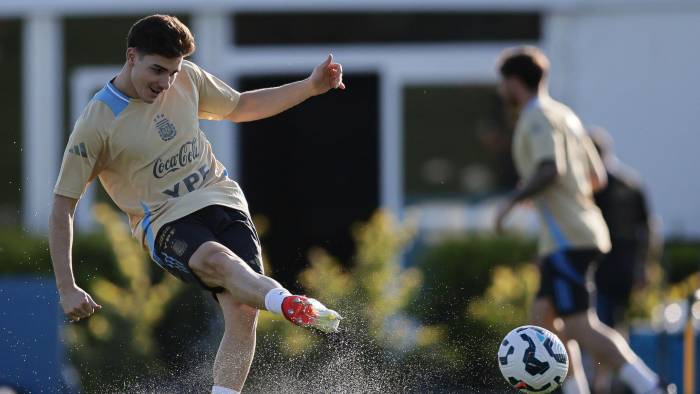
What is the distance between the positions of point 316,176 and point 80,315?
810 centimetres

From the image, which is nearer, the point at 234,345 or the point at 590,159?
the point at 234,345

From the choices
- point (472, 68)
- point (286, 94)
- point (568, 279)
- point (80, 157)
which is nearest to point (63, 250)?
point (80, 157)

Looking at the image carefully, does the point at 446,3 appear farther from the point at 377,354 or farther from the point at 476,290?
the point at 377,354

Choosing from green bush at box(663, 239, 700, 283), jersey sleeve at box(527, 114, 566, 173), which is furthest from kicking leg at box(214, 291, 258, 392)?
green bush at box(663, 239, 700, 283)

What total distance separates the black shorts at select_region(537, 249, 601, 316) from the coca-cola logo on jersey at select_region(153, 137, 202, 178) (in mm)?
2981

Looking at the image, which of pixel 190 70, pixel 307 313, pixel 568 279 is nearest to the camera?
pixel 307 313

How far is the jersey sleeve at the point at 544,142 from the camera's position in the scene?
9.30 metres

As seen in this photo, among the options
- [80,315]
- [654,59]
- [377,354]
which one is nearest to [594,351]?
[377,354]

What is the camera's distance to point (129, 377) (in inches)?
406

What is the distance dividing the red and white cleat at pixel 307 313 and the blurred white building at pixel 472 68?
25.8ft

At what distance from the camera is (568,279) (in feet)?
30.3

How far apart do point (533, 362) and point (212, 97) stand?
1.98m

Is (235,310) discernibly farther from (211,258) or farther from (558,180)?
(558,180)

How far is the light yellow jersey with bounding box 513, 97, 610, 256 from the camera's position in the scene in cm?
934
